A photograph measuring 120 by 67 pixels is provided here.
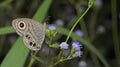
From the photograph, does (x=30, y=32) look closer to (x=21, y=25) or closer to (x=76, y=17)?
(x=21, y=25)

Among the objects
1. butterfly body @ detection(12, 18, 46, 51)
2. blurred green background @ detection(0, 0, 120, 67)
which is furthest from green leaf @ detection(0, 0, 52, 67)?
Answer: blurred green background @ detection(0, 0, 120, 67)

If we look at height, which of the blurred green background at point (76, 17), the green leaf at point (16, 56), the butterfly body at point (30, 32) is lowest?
the blurred green background at point (76, 17)

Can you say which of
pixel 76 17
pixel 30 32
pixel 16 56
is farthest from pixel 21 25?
pixel 76 17

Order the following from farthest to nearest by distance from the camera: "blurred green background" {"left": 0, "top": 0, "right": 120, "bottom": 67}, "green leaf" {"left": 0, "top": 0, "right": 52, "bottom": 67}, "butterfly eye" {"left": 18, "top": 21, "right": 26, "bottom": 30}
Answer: "blurred green background" {"left": 0, "top": 0, "right": 120, "bottom": 67} → "green leaf" {"left": 0, "top": 0, "right": 52, "bottom": 67} → "butterfly eye" {"left": 18, "top": 21, "right": 26, "bottom": 30}

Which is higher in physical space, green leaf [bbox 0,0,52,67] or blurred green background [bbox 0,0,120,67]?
green leaf [bbox 0,0,52,67]

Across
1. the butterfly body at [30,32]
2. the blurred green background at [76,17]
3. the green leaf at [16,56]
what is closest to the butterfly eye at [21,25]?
the butterfly body at [30,32]

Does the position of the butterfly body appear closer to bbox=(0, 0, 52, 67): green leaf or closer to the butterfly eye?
the butterfly eye

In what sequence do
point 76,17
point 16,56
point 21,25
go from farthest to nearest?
A: point 76,17 < point 16,56 < point 21,25

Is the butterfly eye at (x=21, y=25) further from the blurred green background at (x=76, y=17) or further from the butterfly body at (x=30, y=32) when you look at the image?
the blurred green background at (x=76, y=17)

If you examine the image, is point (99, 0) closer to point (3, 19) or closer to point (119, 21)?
point (119, 21)
